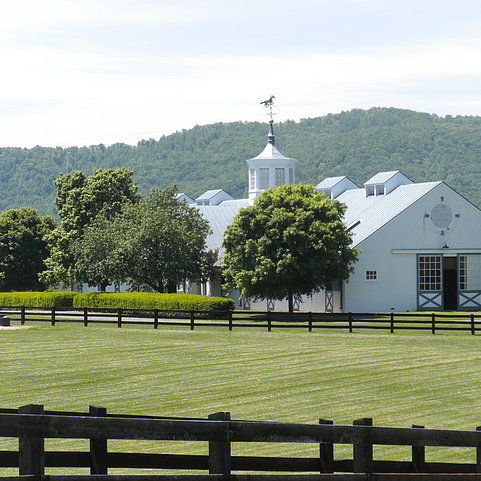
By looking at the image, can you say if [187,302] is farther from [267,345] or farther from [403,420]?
[403,420]

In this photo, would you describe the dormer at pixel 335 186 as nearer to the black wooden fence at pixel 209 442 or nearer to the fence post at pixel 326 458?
the black wooden fence at pixel 209 442

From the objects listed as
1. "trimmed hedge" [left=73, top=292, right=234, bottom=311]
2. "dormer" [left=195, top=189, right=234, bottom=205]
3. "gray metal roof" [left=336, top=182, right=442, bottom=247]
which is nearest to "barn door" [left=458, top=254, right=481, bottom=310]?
"gray metal roof" [left=336, top=182, right=442, bottom=247]

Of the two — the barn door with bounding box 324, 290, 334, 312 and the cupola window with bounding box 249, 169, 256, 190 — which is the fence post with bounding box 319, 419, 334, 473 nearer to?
the barn door with bounding box 324, 290, 334, 312

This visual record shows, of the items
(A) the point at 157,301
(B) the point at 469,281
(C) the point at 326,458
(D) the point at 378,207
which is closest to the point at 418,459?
(C) the point at 326,458

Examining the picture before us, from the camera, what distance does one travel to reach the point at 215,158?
193500mm

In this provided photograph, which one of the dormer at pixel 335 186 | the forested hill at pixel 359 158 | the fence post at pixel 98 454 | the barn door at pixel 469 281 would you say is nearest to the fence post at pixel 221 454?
the fence post at pixel 98 454

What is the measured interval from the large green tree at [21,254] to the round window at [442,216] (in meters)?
32.9

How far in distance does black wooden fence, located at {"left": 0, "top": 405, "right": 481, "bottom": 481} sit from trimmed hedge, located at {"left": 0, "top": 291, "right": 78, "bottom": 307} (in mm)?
52944

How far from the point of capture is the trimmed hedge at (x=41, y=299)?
61219 millimetres

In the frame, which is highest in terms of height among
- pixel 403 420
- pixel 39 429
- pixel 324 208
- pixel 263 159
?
pixel 263 159

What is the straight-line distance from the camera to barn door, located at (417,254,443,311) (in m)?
60.1

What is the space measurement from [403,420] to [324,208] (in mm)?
34885

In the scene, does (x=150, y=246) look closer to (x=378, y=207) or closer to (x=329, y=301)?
(x=329, y=301)

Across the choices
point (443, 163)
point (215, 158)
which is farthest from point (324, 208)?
point (215, 158)
